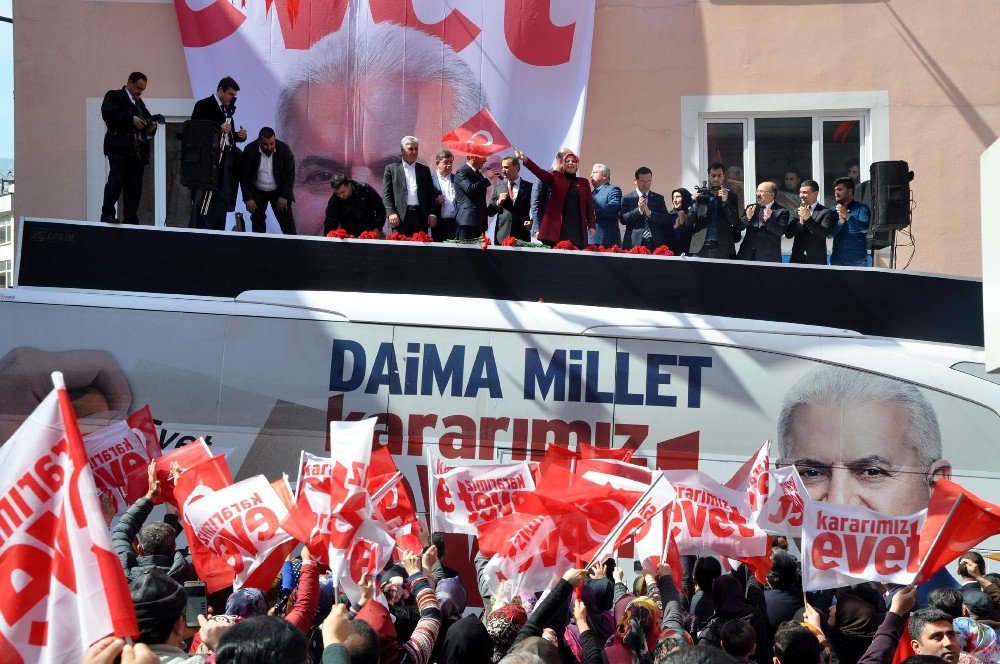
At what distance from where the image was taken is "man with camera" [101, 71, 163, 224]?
42.3 ft

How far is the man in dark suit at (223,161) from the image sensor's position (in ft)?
42.3

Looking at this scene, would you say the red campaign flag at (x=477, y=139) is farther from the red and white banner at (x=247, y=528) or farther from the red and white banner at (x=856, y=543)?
the red and white banner at (x=856, y=543)

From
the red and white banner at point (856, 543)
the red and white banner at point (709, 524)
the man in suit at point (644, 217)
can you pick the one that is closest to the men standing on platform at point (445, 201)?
the man in suit at point (644, 217)

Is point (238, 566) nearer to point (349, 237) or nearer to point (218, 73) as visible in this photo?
point (349, 237)

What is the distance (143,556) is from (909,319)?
781 centimetres

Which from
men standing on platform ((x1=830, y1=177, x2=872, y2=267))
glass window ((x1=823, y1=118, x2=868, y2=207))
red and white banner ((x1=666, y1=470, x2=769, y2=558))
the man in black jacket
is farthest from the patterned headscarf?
glass window ((x1=823, y1=118, x2=868, y2=207))

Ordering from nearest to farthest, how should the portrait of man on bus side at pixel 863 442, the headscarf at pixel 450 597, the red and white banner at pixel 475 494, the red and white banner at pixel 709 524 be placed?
1. the headscarf at pixel 450 597
2. the red and white banner at pixel 709 524
3. the red and white banner at pixel 475 494
4. the portrait of man on bus side at pixel 863 442

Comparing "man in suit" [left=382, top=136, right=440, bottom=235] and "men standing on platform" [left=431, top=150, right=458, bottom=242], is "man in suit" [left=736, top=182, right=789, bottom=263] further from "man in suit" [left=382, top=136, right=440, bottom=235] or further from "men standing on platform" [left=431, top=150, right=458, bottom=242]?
"man in suit" [left=382, top=136, right=440, bottom=235]

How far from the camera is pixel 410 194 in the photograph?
43.8ft

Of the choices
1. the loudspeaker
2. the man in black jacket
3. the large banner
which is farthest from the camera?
the large banner

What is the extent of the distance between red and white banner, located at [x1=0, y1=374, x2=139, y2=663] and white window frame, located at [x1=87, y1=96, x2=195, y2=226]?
13.3 m

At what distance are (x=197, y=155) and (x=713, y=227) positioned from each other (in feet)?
17.3

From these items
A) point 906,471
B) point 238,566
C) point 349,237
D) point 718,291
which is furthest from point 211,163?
point 906,471

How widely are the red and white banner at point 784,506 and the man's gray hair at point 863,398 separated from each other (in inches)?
33.9
